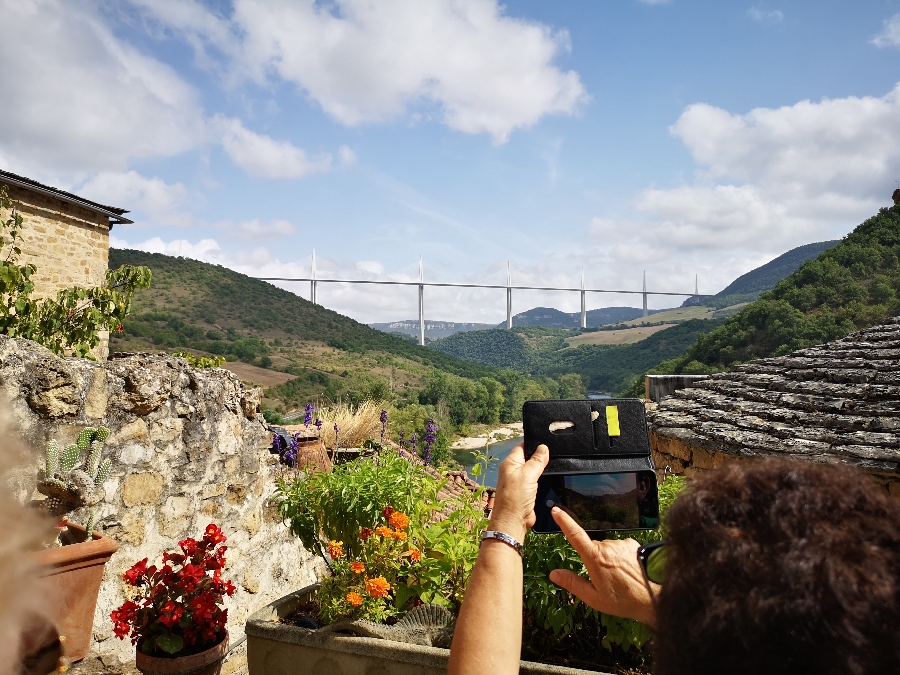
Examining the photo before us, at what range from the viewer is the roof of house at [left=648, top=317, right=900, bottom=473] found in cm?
463

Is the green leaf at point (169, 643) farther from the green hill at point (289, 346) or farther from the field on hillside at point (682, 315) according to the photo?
the field on hillside at point (682, 315)

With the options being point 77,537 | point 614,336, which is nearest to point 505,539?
point 77,537

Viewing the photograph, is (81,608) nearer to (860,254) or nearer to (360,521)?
(360,521)

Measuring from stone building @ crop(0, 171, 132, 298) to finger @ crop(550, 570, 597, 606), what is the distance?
11.5m

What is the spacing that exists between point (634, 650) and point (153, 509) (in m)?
2.28

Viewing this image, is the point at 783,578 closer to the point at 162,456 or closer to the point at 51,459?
the point at 51,459

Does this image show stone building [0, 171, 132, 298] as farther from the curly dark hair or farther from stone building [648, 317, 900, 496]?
the curly dark hair

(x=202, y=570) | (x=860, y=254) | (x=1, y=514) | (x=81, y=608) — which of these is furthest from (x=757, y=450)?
(x=860, y=254)

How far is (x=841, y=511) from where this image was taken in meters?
0.66

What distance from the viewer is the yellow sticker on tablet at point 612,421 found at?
1356 millimetres

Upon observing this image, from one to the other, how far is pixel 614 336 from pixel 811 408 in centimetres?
4978

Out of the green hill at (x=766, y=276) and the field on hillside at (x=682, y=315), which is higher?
the green hill at (x=766, y=276)

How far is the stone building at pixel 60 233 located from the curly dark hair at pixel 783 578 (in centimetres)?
1183

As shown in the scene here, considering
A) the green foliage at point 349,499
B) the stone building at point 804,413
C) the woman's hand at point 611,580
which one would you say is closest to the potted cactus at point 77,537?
the green foliage at point 349,499
